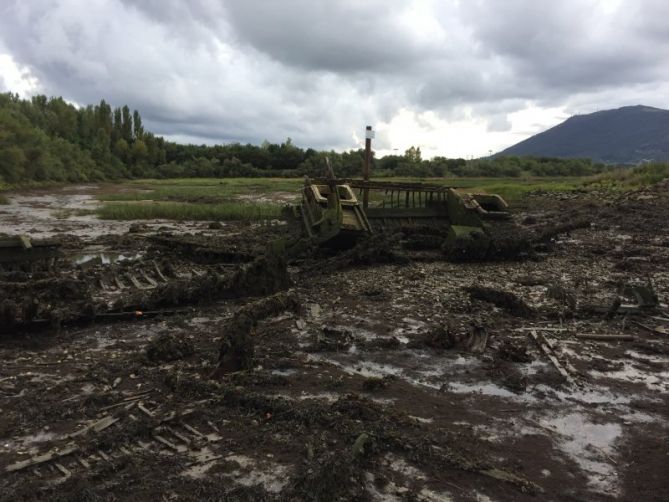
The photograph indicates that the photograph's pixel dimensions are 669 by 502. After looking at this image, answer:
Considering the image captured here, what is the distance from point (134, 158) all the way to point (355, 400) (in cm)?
10064

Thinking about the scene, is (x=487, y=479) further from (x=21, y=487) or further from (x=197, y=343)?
(x=197, y=343)

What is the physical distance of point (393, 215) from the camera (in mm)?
16906

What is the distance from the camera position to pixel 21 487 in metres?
4.05

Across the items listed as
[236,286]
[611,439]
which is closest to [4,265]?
[236,286]

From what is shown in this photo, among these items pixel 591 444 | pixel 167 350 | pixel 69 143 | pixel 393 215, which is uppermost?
pixel 69 143

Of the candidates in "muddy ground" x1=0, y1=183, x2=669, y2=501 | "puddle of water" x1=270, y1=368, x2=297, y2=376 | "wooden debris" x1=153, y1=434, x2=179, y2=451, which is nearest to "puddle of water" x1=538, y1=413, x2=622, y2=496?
"muddy ground" x1=0, y1=183, x2=669, y2=501

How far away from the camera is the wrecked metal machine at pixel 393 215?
45.3ft

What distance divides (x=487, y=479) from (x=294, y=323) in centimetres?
468

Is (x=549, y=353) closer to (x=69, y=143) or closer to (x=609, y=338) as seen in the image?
(x=609, y=338)

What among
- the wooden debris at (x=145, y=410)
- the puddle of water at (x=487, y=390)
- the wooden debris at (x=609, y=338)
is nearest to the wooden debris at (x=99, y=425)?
the wooden debris at (x=145, y=410)

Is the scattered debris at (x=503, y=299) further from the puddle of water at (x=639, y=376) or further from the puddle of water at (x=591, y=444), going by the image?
the puddle of water at (x=591, y=444)

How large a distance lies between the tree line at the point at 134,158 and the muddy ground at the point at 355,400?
48.3 meters

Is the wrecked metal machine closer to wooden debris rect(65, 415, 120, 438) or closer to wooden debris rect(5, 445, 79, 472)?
wooden debris rect(65, 415, 120, 438)

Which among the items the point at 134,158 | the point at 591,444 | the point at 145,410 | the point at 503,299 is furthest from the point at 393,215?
the point at 134,158
